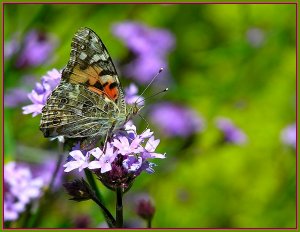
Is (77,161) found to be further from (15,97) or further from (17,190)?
(15,97)

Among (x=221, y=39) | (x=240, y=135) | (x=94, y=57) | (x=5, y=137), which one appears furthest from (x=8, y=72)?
(x=221, y=39)

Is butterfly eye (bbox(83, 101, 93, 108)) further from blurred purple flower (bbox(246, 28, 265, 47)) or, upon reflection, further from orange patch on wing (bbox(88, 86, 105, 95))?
blurred purple flower (bbox(246, 28, 265, 47))

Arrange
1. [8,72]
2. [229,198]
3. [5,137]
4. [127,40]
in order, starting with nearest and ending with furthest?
[5,137] < [8,72] < [127,40] < [229,198]

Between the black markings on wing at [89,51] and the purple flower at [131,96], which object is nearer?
the black markings on wing at [89,51]

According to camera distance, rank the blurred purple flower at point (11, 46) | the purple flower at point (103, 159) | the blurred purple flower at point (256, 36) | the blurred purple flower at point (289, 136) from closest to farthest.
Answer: the purple flower at point (103, 159)
the blurred purple flower at point (11, 46)
the blurred purple flower at point (289, 136)
the blurred purple flower at point (256, 36)

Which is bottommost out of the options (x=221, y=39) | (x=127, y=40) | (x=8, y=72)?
(x=8, y=72)

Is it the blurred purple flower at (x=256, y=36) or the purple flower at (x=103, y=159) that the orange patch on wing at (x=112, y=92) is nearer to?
the purple flower at (x=103, y=159)

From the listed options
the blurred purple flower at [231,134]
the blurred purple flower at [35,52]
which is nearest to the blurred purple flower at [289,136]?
the blurred purple flower at [231,134]

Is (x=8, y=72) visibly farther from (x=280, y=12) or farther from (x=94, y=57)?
(x=280, y=12)
